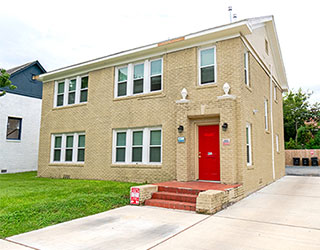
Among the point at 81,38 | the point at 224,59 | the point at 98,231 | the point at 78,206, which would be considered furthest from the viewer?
the point at 81,38

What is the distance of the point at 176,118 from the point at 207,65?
2.40m

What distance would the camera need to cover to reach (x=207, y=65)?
983cm

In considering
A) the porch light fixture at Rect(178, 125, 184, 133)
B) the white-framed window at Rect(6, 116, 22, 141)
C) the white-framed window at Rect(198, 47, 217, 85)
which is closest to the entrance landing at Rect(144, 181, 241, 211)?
the porch light fixture at Rect(178, 125, 184, 133)

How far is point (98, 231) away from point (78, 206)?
2.00 m

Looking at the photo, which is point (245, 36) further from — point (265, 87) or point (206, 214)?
point (206, 214)

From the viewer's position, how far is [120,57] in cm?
1176

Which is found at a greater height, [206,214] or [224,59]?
[224,59]

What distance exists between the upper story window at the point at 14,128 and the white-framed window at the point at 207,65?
1420cm

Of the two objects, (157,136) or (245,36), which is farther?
(157,136)

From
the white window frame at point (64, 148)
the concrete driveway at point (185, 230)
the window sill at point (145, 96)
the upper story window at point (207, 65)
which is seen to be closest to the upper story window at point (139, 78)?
the window sill at point (145, 96)

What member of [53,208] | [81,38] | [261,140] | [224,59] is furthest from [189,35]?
[81,38]

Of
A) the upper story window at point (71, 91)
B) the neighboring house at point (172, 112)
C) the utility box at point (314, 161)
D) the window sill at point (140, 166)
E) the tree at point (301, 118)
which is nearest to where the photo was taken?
the neighboring house at point (172, 112)

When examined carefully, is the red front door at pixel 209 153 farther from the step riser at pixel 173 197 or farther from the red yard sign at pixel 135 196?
the red yard sign at pixel 135 196

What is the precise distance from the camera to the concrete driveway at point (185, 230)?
4223 millimetres
